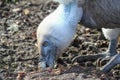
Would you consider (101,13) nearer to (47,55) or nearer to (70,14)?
(70,14)

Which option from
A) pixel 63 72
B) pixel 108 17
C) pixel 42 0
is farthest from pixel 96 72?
pixel 42 0

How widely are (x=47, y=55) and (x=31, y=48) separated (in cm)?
74

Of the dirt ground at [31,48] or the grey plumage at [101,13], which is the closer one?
the dirt ground at [31,48]

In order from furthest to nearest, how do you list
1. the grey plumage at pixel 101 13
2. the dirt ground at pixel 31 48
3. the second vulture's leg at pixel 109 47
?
the second vulture's leg at pixel 109 47 → the grey plumage at pixel 101 13 → the dirt ground at pixel 31 48

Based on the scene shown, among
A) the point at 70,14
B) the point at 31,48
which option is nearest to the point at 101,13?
the point at 70,14

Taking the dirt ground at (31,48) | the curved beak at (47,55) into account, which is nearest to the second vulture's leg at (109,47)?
the dirt ground at (31,48)

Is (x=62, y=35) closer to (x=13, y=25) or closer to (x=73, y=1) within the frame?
(x=73, y=1)

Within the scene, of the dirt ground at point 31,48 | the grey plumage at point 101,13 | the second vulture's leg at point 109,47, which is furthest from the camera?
the second vulture's leg at point 109,47

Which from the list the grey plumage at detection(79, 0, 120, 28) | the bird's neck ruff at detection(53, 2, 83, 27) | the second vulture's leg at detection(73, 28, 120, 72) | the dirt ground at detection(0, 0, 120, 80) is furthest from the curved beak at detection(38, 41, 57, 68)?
the second vulture's leg at detection(73, 28, 120, 72)

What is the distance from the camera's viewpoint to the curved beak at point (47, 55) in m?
4.64

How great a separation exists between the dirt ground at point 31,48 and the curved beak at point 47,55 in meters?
0.13

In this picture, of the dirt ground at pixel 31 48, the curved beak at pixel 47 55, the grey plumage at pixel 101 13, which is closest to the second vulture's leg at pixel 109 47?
the dirt ground at pixel 31 48

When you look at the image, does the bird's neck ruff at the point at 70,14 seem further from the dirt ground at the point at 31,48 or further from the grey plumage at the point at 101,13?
the dirt ground at the point at 31,48

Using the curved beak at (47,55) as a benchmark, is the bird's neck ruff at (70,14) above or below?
above
